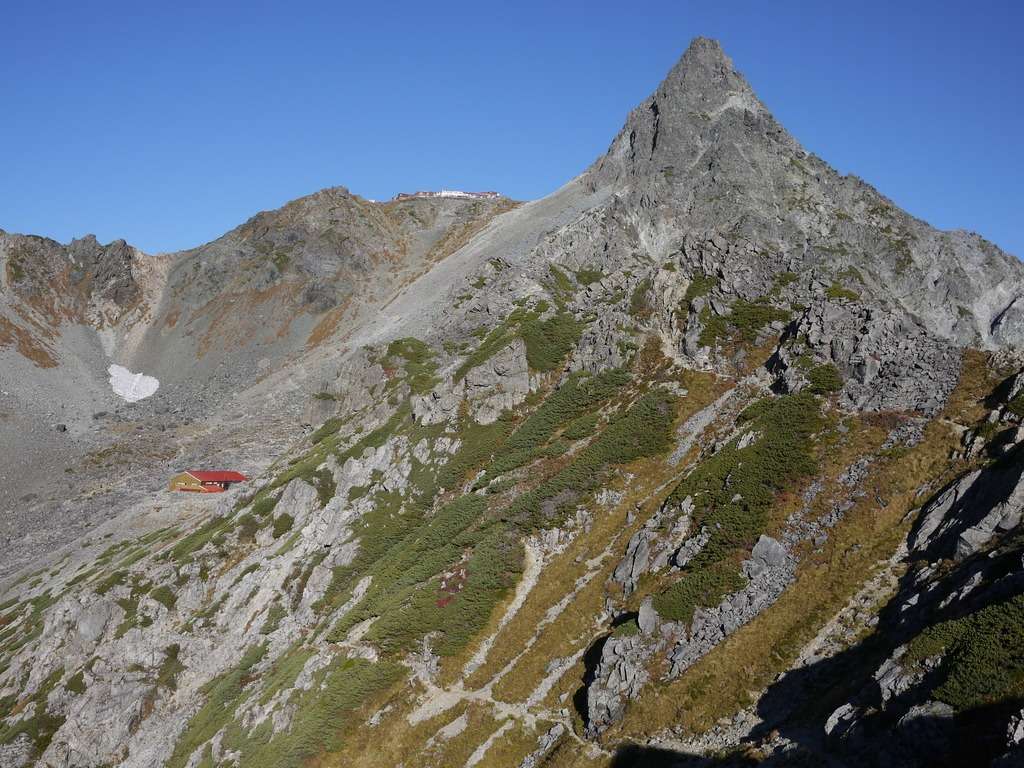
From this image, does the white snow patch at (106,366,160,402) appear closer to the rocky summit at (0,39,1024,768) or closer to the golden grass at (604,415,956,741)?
the rocky summit at (0,39,1024,768)

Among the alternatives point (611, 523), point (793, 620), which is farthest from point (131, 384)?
point (793, 620)

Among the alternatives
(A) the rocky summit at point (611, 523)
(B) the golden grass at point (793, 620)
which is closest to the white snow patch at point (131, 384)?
(A) the rocky summit at point (611, 523)

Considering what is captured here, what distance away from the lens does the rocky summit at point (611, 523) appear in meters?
26.9

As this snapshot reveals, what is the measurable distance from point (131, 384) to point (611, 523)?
137m

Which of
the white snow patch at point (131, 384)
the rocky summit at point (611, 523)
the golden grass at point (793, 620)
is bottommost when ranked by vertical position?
the golden grass at point (793, 620)

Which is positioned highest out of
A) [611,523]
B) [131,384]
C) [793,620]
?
[131,384]

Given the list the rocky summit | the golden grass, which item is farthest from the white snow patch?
the golden grass

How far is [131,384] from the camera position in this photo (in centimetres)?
14512

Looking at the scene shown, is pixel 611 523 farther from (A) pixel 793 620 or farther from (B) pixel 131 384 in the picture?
(B) pixel 131 384

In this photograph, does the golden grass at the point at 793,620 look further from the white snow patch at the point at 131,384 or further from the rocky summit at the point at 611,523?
the white snow patch at the point at 131,384

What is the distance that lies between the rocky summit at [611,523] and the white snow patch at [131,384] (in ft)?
77.7

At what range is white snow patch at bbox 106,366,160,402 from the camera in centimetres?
14138

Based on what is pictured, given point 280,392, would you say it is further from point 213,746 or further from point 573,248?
point 213,746

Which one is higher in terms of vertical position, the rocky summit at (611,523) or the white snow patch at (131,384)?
the white snow patch at (131,384)
